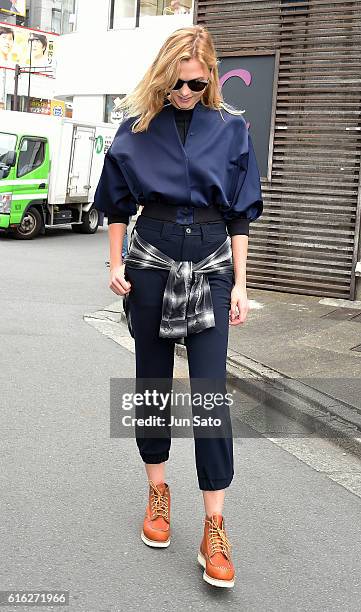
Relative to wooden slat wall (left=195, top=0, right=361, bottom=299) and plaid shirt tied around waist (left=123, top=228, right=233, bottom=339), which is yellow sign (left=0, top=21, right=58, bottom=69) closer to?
wooden slat wall (left=195, top=0, right=361, bottom=299)

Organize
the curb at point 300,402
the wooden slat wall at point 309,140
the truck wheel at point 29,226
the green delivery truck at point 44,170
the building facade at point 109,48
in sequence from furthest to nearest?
the building facade at point 109,48, the truck wheel at point 29,226, the green delivery truck at point 44,170, the wooden slat wall at point 309,140, the curb at point 300,402

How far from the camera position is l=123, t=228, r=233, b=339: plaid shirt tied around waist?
9.80ft

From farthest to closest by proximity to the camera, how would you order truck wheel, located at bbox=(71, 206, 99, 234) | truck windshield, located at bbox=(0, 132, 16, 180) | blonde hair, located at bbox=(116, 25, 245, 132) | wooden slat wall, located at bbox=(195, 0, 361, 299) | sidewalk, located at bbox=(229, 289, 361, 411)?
truck wheel, located at bbox=(71, 206, 99, 234), truck windshield, located at bbox=(0, 132, 16, 180), wooden slat wall, located at bbox=(195, 0, 361, 299), sidewalk, located at bbox=(229, 289, 361, 411), blonde hair, located at bbox=(116, 25, 245, 132)

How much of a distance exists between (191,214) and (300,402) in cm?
280

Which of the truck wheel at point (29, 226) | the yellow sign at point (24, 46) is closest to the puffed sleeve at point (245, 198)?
the truck wheel at point (29, 226)

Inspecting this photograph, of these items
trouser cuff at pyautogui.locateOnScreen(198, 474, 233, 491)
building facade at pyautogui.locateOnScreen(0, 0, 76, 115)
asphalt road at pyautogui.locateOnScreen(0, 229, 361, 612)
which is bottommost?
asphalt road at pyautogui.locateOnScreen(0, 229, 361, 612)

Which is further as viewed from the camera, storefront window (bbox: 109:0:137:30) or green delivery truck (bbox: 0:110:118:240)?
storefront window (bbox: 109:0:137:30)

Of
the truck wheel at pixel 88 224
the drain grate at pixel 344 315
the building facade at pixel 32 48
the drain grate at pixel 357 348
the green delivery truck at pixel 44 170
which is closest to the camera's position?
the drain grate at pixel 357 348

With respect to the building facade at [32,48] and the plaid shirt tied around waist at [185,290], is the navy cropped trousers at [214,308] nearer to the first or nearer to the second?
the plaid shirt tied around waist at [185,290]

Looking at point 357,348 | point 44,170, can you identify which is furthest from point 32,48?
point 357,348

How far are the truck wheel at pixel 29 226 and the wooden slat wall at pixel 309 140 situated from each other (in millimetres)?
7179

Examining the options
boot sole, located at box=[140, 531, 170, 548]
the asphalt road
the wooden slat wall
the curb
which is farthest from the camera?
the wooden slat wall

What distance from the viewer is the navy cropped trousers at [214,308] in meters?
2.99

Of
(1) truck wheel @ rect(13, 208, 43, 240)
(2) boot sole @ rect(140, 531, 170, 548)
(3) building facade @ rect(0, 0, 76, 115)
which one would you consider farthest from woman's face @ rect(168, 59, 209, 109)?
(3) building facade @ rect(0, 0, 76, 115)
